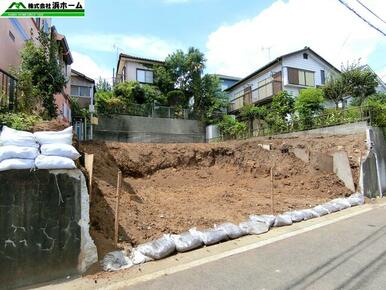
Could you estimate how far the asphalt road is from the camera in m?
4.54

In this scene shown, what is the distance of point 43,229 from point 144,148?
25.8ft

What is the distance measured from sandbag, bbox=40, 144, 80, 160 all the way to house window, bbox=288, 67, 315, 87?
72.4 feet

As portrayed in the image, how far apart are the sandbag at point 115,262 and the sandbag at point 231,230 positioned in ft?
7.14

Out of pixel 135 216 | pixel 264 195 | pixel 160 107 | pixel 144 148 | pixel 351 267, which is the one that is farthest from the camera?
pixel 160 107

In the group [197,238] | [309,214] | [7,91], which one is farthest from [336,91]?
[7,91]

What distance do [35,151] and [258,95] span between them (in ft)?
76.0

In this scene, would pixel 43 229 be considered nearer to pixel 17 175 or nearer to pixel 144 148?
pixel 17 175

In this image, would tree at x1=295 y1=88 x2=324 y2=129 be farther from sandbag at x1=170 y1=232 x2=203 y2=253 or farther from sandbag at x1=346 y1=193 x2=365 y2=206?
sandbag at x1=170 y1=232 x2=203 y2=253

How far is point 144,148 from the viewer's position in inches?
494

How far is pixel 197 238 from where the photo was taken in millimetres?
6266

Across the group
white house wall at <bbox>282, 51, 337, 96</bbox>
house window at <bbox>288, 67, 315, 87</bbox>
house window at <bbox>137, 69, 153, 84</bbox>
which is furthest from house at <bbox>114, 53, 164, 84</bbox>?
house window at <bbox>288, 67, 315, 87</bbox>

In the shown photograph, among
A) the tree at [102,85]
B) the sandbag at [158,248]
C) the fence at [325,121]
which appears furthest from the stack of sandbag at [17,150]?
the tree at [102,85]

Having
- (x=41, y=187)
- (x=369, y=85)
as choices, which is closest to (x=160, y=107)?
(x=369, y=85)

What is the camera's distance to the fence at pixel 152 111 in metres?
22.4
